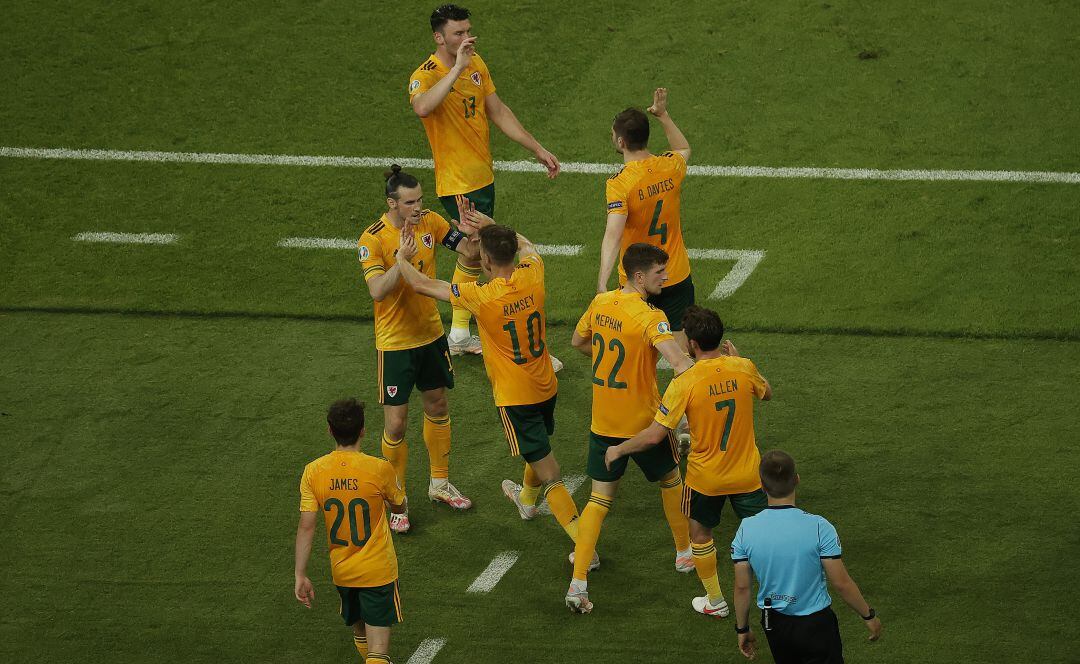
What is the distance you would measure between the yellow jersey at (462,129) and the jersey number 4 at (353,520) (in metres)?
4.65

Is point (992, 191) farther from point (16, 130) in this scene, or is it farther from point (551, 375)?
point (16, 130)

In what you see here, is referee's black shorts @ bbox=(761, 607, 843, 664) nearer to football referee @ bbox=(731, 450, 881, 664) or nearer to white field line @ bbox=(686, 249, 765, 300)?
football referee @ bbox=(731, 450, 881, 664)

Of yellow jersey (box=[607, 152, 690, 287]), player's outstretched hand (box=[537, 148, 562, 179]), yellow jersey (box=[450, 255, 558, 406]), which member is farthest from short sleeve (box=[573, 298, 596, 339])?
player's outstretched hand (box=[537, 148, 562, 179])

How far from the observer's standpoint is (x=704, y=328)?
8.20 m

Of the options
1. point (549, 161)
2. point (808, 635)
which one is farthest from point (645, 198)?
point (808, 635)

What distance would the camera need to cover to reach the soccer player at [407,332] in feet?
31.2

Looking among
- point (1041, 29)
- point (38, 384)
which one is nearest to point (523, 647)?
point (38, 384)

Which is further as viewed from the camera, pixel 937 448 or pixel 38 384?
pixel 38 384

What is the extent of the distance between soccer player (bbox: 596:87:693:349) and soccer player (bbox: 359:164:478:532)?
1.10 m

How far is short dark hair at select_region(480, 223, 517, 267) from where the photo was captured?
895 cm

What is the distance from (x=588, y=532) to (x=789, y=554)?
7.11 ft

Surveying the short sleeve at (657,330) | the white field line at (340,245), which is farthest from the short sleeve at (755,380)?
the white field line at (340,245)

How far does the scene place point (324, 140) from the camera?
1589 cm

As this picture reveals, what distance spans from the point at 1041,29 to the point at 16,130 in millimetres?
12172
